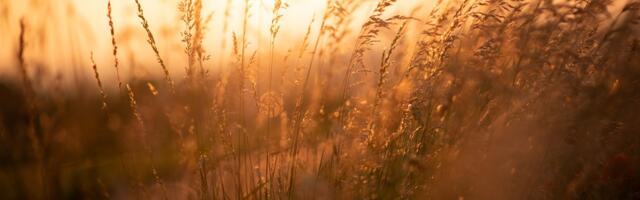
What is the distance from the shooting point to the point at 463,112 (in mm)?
2643

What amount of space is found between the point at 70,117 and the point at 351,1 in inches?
58.7

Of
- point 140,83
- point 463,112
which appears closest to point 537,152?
point 463,112

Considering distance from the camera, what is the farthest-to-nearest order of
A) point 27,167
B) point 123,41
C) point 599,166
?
point 599,166
point 123,41
point 27,167

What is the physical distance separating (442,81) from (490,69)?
0.24 meters

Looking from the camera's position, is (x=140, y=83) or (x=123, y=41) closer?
(x=123, y=41)

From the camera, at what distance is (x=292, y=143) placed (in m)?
2.46

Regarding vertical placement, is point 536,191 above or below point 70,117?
below

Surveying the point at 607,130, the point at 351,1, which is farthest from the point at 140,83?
the point at 607,130

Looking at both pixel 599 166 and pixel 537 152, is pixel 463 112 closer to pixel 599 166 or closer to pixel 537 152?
pixel 537 152

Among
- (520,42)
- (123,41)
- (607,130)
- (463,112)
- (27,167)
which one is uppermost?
(123,41)

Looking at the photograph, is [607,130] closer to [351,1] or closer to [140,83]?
[351,1]

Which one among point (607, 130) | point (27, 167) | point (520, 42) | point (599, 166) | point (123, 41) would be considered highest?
point (123, 41)

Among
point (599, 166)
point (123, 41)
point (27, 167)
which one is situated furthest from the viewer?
point (599, 166)

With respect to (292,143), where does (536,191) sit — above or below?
below
